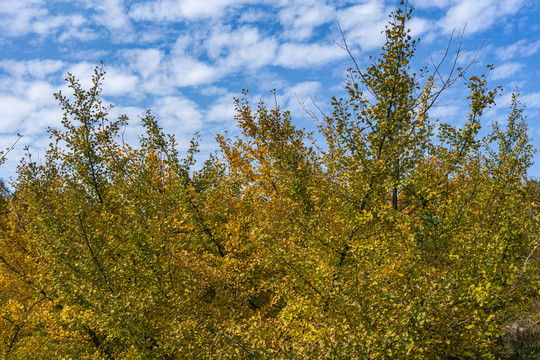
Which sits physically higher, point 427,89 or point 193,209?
point 427,89

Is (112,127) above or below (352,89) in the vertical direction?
above

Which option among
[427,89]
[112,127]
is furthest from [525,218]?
[112,127]

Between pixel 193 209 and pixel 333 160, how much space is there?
5.09 meters

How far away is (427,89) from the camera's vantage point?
5.99m

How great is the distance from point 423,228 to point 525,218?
92.4 inches

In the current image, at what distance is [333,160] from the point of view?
6402 mm

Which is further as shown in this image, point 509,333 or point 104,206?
point 509,333

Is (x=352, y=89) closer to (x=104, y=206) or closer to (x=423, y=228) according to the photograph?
(x=423, y=228)

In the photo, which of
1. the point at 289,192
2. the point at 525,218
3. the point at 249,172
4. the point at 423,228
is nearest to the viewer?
the point at 423,228

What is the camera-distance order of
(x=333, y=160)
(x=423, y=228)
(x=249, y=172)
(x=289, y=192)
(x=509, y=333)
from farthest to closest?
(x=509, y=333) → (x=249, y=172) → (x=289, y=192) → (x=333, y=160) → (x=423, y=228)

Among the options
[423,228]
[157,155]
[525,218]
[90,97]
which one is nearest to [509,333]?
[525,218]

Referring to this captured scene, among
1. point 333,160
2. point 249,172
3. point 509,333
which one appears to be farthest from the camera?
point 509,333

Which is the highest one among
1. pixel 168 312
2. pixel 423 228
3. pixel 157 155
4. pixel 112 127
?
pixel 112 127

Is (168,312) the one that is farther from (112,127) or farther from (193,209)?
(112,127)
